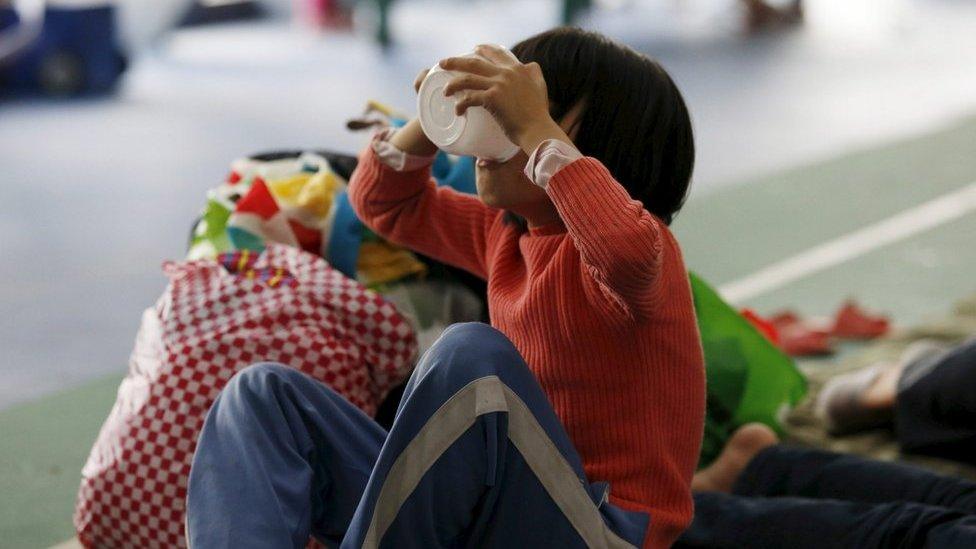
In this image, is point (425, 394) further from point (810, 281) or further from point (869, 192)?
point (869, 192)

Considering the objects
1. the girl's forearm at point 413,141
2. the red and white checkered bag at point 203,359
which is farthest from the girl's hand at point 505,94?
the red and white checkered bag at point 203,359

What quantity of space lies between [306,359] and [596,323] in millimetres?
464

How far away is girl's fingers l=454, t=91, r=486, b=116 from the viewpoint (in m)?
1.15

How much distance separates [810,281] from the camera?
278 cm

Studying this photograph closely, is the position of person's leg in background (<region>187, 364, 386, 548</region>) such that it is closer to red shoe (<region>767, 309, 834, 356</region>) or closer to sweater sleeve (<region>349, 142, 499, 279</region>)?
sweater sleeve (<region>349, 142, 499, 279</region>)

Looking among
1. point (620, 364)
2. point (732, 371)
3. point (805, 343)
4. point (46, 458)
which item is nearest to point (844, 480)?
point (732, 371)

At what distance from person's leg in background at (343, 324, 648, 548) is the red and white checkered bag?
0.42m

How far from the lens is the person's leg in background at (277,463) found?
1.17 m

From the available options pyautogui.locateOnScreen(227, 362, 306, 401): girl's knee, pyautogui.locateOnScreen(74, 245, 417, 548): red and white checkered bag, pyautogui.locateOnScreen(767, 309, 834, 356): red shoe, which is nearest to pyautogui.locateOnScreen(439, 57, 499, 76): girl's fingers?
pyautogui.locateOnScreen(227, 362, 306, 401): girl's knee

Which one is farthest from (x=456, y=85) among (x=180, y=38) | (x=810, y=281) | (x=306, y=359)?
(x=180, y=38)

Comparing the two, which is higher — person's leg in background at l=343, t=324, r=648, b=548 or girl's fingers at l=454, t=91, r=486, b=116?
girl's fingers at l=454, t=91, r=486, b=116

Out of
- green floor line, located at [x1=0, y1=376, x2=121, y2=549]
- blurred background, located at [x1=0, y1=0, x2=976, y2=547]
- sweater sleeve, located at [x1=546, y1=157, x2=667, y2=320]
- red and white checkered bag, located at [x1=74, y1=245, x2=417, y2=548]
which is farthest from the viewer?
blurred background, located at [x1=0, y1=0, x2=976, y2=547]

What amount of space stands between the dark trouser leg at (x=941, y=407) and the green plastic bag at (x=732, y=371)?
0.58 feet

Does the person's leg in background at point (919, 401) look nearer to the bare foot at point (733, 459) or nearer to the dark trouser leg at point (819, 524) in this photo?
the bare foot at point (733, 459)
